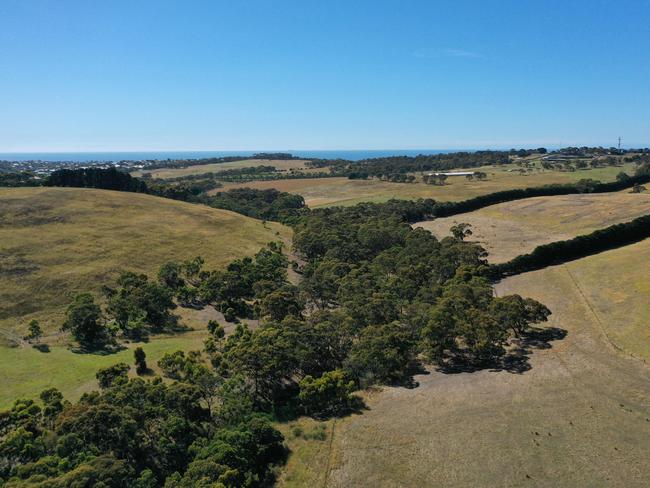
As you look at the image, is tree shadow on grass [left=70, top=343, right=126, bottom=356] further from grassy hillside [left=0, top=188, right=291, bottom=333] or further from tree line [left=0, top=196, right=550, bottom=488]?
grassy hillside [left=0, top=188, right=291, bottom=333]

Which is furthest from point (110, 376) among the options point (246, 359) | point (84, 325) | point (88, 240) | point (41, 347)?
point (88, 240)

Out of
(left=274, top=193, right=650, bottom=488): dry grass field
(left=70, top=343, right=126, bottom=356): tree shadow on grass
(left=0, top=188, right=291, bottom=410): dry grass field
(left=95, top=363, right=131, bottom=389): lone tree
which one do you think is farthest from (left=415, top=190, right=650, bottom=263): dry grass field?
(left=95, top=363, right=131, bottom=389): lone tree

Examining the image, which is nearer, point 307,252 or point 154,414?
point 154,414

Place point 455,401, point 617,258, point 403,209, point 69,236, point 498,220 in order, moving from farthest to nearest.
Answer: point 403,209 < point 498,220 < point 69,236 < point 617,258 < point 455,401

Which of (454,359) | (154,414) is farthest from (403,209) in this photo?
(154,414)

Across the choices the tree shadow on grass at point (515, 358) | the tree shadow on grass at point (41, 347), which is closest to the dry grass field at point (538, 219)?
the tree shadow on grass at point (515, 358)

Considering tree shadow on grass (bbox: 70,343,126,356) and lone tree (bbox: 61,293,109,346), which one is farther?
lone tree (bbox: 61,293,109,346)

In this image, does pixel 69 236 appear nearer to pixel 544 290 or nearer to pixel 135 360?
pixel 135 360

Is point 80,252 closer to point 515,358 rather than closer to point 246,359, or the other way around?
point 246,359
